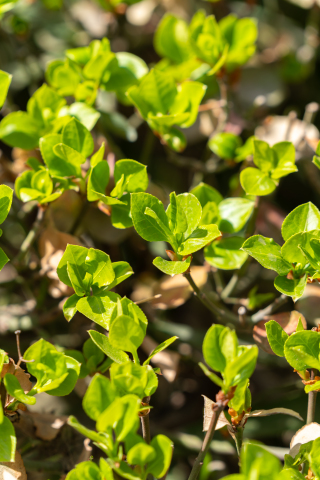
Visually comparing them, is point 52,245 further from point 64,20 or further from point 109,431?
point 64,20

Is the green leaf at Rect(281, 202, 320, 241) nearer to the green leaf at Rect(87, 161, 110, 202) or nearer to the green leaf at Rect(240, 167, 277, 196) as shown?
the green leaf at Rect(240, 167, 277, 196)

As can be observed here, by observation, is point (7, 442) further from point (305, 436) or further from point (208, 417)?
point (305, 436)

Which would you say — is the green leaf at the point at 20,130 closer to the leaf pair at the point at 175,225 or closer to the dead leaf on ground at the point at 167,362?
the leaf pair at the point at 175,225

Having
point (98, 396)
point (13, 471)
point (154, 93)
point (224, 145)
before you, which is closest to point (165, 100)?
point (154, 93)

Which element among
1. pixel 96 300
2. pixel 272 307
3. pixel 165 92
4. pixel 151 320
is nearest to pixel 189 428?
pixel 151 320

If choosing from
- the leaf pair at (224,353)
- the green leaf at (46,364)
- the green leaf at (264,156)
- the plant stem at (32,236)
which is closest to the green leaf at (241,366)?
the leaf pair at (224,353)

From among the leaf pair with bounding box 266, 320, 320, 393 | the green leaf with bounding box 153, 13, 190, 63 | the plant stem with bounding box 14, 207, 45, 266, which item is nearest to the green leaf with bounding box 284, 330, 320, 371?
the leaf pair with bounding box 266, 320, 320, 393
